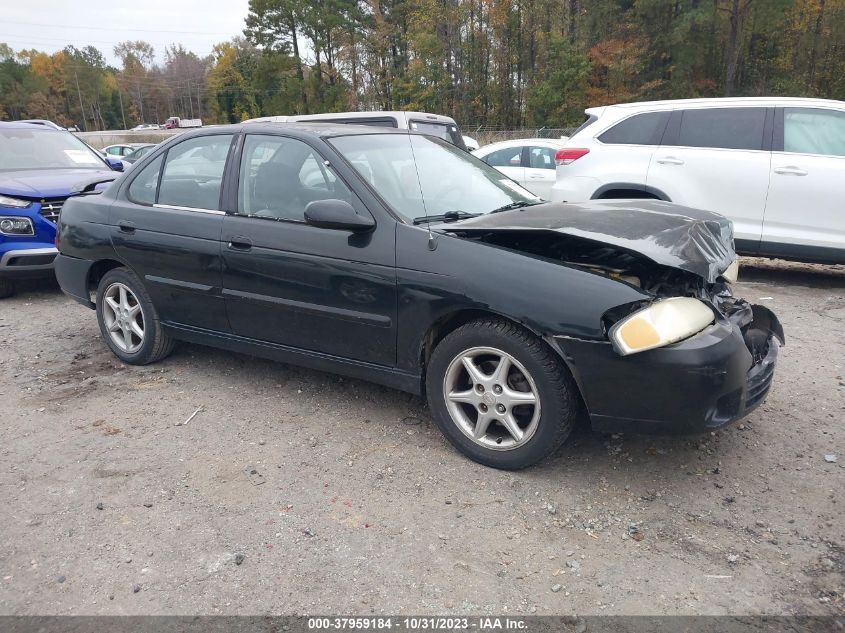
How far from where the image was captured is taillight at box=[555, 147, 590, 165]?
7.24 m

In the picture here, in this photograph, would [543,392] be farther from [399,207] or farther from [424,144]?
[424,144]

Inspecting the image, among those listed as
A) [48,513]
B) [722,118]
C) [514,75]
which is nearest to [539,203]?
[48,513]

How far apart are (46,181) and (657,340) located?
22.4 ft

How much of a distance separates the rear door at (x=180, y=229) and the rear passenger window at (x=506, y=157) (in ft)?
24.7

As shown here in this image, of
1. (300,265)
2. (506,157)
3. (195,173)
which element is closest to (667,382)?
(300,265)

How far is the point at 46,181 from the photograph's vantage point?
6977mm

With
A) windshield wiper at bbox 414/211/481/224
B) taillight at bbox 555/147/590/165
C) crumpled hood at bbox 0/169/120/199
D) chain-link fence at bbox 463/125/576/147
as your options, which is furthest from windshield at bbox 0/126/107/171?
chain-link fence at bbox 463/125/576/147

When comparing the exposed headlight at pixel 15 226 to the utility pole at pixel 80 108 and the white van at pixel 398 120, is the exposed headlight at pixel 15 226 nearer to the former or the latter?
the white van at pixel 398 120

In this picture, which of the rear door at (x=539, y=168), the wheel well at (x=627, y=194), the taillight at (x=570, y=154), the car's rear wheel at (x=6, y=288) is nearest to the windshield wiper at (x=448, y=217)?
the wheel well at (x=627, y=194)

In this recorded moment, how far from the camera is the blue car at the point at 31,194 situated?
21.6 feet

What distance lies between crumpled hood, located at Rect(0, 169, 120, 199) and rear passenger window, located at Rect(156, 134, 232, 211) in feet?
10.1

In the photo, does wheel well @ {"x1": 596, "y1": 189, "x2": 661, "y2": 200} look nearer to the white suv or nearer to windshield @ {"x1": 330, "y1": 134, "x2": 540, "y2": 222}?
the white suv

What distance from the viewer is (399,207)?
3.55 metres

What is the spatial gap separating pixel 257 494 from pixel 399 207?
1675 mm
